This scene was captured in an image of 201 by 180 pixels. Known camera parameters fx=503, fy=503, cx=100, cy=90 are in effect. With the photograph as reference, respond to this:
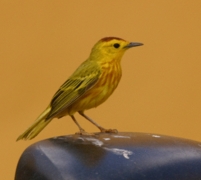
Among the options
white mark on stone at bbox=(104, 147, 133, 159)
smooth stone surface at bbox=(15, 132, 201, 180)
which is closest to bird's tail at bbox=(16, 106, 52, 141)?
smooth stone surface at bbox=(15, 132, 201, 180)

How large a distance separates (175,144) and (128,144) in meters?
0.20

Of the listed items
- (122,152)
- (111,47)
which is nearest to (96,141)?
(122,152)

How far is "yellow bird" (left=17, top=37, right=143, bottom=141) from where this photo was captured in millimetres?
2359

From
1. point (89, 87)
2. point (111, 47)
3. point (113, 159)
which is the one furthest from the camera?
point (111, 47)

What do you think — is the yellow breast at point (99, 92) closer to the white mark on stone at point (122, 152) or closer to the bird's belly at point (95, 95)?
the bird's belly at point (95, 95)

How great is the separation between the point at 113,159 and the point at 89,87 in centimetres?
61

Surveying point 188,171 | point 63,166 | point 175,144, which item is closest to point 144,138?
point 175,144

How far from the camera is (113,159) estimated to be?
1.81 metres

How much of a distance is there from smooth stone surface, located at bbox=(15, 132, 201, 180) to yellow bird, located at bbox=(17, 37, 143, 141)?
31 cm

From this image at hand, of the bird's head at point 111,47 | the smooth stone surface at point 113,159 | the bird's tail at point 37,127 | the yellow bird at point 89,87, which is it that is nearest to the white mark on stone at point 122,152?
the smooth stone surface at point 113,159

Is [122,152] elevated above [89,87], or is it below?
below

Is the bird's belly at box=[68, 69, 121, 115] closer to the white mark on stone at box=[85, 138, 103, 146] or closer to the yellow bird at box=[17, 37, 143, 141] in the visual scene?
the yellow bird at box=[17, 37, 143, 141]

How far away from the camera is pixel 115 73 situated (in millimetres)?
2443

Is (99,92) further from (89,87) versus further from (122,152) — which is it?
(122,152)
